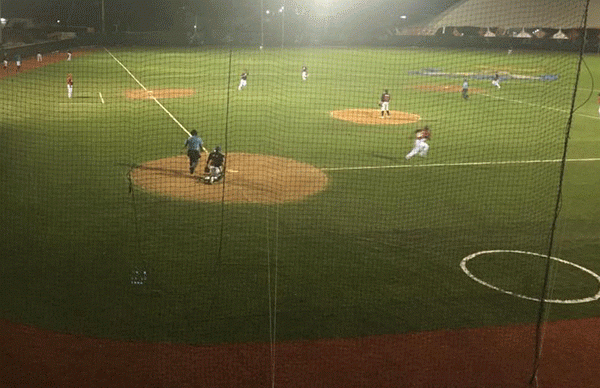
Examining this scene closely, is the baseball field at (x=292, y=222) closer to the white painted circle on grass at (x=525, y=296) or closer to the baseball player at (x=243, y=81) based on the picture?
the white painted circle on grass at (x=525, y=296)

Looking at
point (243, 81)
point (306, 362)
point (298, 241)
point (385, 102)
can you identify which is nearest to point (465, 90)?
point (385, 102)

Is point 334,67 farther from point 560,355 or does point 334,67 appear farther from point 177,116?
point 560,355

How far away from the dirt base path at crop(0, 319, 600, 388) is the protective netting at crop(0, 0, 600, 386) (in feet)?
0.10

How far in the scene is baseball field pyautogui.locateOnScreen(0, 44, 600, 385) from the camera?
8.58 meters

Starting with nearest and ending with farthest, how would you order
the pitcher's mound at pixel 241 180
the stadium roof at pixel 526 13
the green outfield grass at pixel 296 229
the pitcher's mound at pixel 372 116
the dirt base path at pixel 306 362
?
the dirt base path at pixel 306 362
the green outfield grass at pixel 296 229
the pitcher's mound at pixel 241 180
the pitcher's mound at pixel 372 116
the stadium roof at pixel 526 13

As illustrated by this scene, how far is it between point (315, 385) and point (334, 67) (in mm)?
36954

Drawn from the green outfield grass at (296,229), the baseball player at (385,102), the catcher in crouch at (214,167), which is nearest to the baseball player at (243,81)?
the green outfield grass at (296,229)

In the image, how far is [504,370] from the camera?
7.37m

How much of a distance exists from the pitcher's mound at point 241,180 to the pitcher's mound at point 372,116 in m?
7.14

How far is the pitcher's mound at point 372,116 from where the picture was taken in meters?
23.0

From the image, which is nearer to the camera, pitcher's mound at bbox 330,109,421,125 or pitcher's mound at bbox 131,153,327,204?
pitcher's mound at bbox 131,153,327,204

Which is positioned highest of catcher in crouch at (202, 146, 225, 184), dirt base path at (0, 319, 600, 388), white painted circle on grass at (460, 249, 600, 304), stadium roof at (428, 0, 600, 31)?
stadium roof at (428, 0, 600, 31)

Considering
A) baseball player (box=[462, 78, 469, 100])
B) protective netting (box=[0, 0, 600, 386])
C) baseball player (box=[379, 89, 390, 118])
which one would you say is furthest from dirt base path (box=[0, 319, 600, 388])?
baseball player (box=[462, 78, 469, 100])

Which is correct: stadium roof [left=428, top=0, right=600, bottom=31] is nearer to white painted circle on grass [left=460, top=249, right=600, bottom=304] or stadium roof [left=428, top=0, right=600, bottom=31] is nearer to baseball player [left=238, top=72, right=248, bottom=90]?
baseball player [left=238, top=72, right=248, bottom=90]
